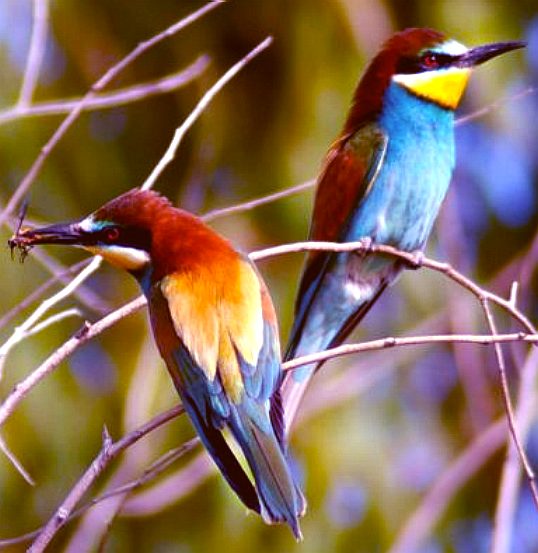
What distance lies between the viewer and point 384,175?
105 inches

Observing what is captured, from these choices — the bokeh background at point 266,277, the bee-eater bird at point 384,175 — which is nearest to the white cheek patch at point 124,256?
the bee-eater bird at point 384,175

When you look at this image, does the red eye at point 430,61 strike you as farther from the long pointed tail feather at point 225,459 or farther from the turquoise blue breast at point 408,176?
Result: the long pointed tail feather at point 225,459

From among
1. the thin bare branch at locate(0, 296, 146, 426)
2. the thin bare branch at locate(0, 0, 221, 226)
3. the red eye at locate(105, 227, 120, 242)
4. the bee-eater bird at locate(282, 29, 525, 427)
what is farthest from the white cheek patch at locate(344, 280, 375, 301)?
the thin bare branch at locate(0, 296, 146, 426)

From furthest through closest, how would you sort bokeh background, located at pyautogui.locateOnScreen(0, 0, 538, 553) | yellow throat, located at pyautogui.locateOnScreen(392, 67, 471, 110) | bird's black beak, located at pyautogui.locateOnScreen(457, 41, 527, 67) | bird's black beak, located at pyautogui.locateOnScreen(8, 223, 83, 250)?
bokeh background, located at pyautogui.locateOnScreen(0, 0, 538, 553) < yellow throat, located at pyautogui.locateOnScreen(392, 67, 471, 110) < bird's black beak, located at pyautogui.locateOnScreen(457, 41, 527, 67) < bird's black beak, located at pyautogui.locateOnScreen(8, 223, 83, 250)

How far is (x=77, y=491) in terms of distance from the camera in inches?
58.6

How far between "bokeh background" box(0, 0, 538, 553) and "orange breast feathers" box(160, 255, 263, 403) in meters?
1.22

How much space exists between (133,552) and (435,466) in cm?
64

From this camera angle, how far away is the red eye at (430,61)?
2.60m

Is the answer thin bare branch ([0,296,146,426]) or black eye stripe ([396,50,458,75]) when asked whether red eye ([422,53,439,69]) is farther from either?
thin bare branch ([0,296,146,426])

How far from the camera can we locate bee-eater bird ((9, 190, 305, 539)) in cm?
183

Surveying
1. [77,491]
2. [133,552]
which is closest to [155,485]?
[133,552]

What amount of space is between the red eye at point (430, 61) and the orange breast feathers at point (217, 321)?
2.73 feet

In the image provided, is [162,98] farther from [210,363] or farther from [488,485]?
[210,363]

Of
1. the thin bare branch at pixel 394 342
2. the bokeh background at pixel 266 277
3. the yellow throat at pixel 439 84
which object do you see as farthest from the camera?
Answer: the bokeh background at pixel 266 277
